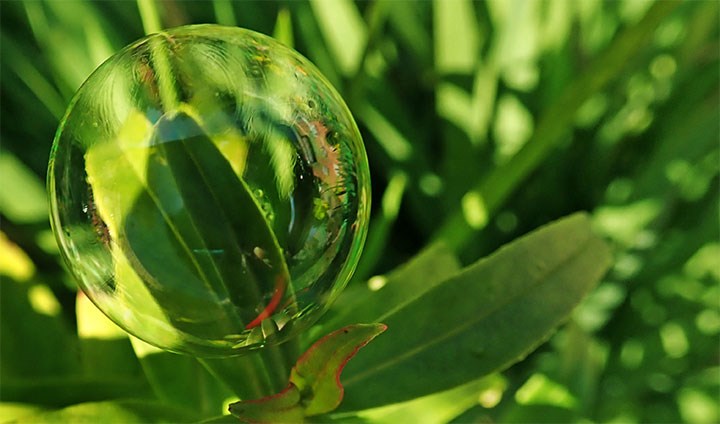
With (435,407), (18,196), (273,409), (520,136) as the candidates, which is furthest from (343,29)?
(273,409)

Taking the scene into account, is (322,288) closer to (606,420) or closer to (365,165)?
(365,165)

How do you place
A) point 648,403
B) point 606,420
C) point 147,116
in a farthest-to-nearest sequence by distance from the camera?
point 648,403, point 606,420, point 147,116

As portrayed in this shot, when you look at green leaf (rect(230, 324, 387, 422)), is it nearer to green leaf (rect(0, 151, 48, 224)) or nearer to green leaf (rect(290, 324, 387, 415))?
green leaf (rect(290, 324, 387, 415))

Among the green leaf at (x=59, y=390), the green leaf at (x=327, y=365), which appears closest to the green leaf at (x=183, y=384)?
the green leaf at (x=59, y=390)

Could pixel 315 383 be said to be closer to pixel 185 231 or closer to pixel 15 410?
pixel 185 231

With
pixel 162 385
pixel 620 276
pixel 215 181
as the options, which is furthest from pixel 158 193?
pixel 620 276
